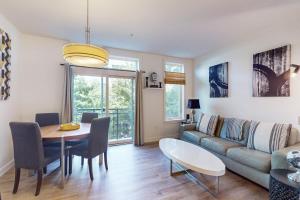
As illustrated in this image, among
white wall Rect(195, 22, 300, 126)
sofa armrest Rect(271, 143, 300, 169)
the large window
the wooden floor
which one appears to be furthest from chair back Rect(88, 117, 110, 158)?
white wall Rect(195, 22, 300, 126)

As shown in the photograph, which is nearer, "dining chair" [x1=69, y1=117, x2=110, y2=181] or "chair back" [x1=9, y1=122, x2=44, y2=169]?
"chair back" [x1=9, y1=122, x2=44, y2=169]

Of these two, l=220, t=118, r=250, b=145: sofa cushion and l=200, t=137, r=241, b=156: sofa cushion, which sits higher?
l=220, t=118, r=250, b=145: sofa cushion

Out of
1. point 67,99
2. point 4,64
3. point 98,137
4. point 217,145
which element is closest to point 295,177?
point 217,145

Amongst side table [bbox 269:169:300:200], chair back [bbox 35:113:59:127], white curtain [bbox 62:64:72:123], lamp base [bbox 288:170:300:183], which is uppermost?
white curtain [bbox 62:64:72:123]

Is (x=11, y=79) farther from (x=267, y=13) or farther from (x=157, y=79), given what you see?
(x=267, y=13)

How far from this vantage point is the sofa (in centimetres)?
222

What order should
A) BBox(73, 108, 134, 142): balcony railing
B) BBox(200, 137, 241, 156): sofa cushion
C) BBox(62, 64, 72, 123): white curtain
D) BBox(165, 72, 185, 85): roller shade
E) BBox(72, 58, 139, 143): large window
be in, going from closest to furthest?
BBox(200, 137, 241, 156): sofa cushion
BBox(62, 64, 72, 123): white curtain
BBox(72, 58, 139, 143): large window
BBox(73, 108, 134, 142): balcony railing
BBox(165, 72, 185, 85): roller shade

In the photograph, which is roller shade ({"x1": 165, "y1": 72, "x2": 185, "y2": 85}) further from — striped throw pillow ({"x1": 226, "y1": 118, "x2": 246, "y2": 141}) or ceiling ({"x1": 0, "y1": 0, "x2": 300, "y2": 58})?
striped throw pillow ({"x1": 226, "y1": 118, "x2": 246, "y2": 141})

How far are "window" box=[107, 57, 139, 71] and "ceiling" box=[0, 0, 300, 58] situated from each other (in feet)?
2.09

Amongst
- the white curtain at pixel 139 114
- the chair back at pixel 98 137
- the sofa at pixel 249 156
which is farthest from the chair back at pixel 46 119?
the sofa at pixel 249 156

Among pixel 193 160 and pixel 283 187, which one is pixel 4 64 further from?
pixel 283 187

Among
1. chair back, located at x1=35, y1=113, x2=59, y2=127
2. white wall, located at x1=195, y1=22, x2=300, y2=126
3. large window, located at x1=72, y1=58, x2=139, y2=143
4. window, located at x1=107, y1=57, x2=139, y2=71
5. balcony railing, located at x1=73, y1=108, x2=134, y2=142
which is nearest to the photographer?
white wall, located at x1=195, y1=22, x2=300, y2=126

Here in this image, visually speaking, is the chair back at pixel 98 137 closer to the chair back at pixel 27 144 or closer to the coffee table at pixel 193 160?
the chair back at pixel 27 144

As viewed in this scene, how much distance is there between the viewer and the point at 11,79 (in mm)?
3037
